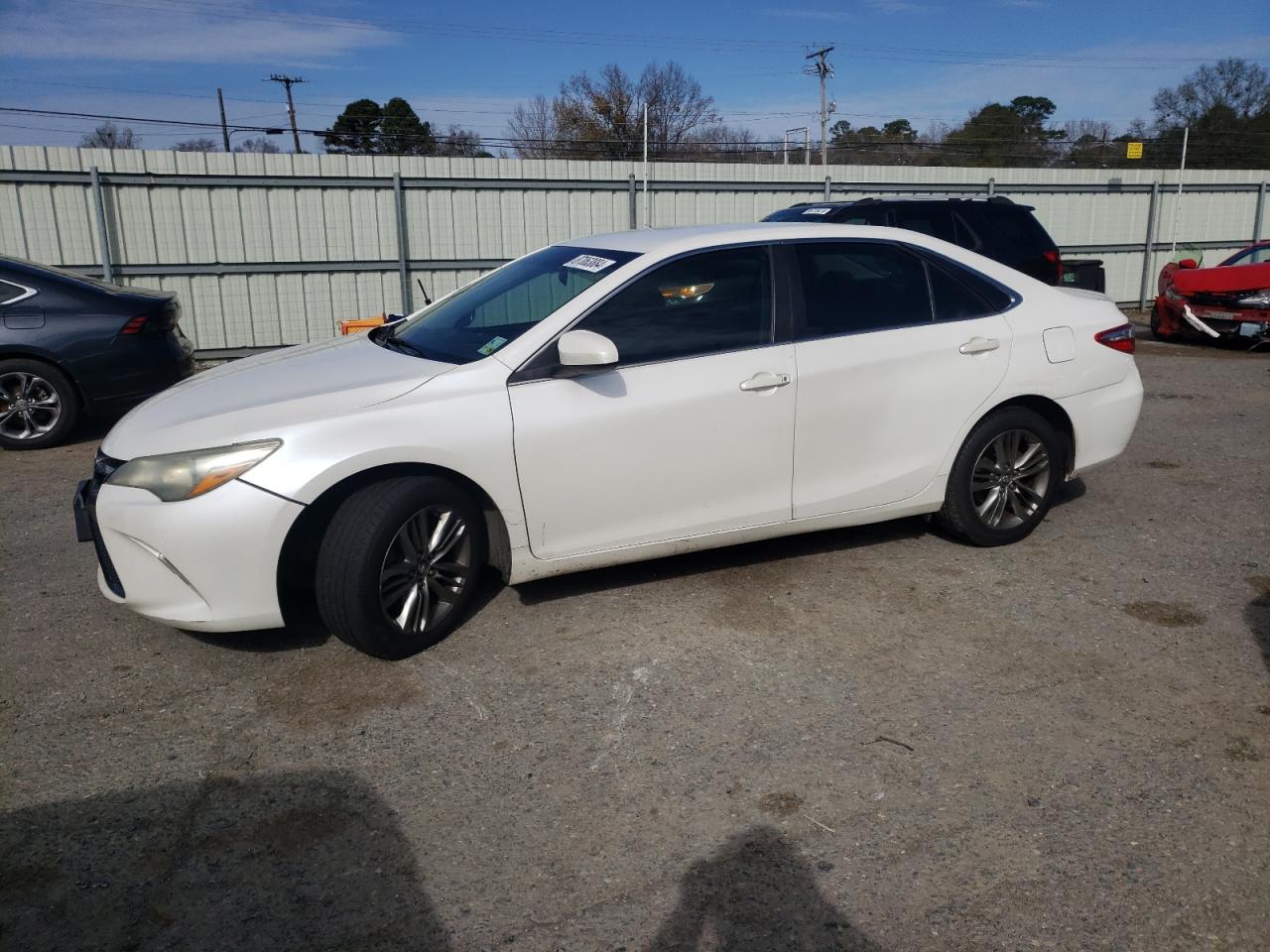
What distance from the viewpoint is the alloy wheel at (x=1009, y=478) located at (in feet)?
16.9

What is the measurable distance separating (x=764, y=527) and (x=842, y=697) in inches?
42.6

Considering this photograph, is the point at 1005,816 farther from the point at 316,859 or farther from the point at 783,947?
the point at 316,859

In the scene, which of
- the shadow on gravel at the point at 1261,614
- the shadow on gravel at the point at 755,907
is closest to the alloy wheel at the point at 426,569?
the shadow on gravel at the point at 755,907

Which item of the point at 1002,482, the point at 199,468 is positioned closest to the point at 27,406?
the point at 199,468

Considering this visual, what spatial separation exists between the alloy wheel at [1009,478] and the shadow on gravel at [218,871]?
10.9 ft

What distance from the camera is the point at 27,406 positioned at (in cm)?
788

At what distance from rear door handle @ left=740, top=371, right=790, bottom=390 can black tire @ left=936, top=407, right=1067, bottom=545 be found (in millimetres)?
1102

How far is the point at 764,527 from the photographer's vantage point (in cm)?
470

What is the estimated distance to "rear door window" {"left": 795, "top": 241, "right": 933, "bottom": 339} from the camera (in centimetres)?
473

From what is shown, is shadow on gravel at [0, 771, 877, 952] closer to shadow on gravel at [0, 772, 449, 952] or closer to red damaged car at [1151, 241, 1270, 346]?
shadow on gravel at [0, 772, 449, 952]

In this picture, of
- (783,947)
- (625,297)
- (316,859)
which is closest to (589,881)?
(783,947)

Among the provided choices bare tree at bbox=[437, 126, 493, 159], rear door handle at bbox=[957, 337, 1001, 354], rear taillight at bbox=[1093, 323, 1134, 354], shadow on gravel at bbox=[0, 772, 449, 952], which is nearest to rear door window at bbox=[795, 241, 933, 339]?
rear door handle at bbox=[957, 337, 1001, 354]

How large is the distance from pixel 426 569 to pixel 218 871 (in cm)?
145

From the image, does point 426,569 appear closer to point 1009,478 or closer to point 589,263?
point 589,263
